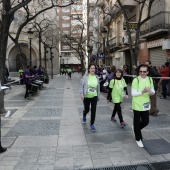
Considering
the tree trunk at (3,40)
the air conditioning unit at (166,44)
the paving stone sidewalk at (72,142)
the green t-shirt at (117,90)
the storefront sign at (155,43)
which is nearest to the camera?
the paving stone sidewalk at (72,142)

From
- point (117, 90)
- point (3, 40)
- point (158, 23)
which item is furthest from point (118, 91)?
point (158, 23)

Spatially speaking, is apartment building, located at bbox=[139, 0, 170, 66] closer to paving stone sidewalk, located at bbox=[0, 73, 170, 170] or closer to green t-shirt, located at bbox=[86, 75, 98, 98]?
paving stone sidewalk, located at bbox=[0, 73, 170, 170]

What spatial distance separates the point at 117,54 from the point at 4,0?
20505 millimetres

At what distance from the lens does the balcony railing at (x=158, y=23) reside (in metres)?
14.6

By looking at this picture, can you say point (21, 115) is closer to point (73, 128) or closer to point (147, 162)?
point (73, 128)

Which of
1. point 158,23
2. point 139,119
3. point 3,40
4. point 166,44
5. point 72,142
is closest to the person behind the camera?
point 139,119

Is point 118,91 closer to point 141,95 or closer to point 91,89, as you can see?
point 91,89

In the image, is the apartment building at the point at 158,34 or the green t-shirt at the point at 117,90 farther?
the apartment building at the point at 158,34

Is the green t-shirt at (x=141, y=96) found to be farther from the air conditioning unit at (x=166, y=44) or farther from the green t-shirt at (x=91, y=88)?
the air conditioning unit at (x=166, y=44)

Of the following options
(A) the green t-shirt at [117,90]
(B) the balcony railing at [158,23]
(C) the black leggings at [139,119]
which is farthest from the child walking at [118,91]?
(B) the balcony railing at [158,23]

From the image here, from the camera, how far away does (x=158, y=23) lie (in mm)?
15492

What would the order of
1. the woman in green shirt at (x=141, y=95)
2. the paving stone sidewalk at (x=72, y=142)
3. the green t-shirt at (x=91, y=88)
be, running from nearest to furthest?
the paving stone sidewalk at (x=72, y=142), the woman in green shirt at (x=141, y=95), the green t-shirt at (x=91, y=88)

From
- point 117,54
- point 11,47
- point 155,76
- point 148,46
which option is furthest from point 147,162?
point 11,47

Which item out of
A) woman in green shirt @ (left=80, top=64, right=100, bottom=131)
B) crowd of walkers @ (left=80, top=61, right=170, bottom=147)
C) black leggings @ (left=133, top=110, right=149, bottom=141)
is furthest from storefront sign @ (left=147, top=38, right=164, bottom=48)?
black leggings @ (left=133, top=110, right=149, bottom=141)
